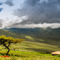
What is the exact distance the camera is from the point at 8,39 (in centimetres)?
4959

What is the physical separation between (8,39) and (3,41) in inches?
84.7

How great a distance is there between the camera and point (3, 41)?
4981cm
